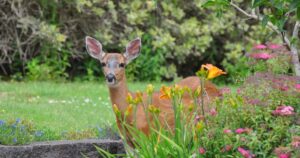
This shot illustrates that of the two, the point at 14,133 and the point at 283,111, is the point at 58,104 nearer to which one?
the point at 14,133

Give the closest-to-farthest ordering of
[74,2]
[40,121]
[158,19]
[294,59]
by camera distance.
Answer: [294,59] < [40,121] < [74,2] < [158,19]

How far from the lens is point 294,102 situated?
16.4 feet

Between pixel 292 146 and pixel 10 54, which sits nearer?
pixel 292 146

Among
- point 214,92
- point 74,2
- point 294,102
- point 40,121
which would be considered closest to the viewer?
point 294,102

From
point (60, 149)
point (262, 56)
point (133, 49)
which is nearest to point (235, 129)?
point (262, 56)

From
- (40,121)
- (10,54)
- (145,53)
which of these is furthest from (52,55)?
(40,121)

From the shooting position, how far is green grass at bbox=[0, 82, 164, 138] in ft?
31.7

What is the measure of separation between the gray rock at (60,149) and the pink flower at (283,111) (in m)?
2.05

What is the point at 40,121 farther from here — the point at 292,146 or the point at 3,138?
the point at 292,146

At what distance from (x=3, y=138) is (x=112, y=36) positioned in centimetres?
950

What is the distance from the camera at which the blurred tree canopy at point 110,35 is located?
1517 cm

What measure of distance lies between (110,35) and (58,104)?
4290mm

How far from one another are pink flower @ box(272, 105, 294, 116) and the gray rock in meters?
2.05

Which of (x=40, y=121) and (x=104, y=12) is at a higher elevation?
(x=104, y=12)
